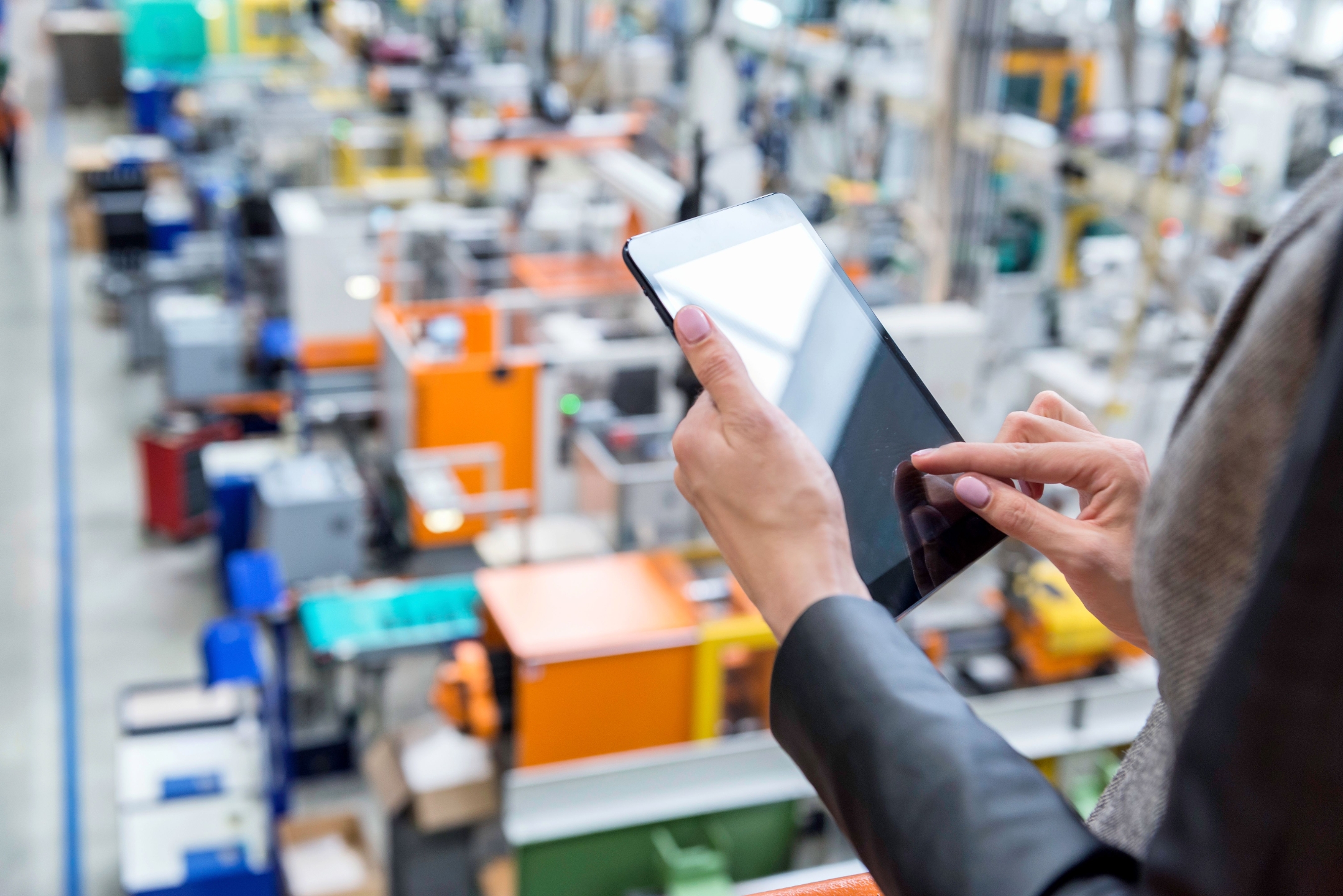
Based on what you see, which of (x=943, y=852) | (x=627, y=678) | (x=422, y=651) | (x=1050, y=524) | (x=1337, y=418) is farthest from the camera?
(x=422, y=651)

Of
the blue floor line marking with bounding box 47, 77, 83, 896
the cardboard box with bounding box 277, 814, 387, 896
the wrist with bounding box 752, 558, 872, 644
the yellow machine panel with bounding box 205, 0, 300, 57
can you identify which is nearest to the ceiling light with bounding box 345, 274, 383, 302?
the blue floor line marking with bounding box 47, 77, 83, 896

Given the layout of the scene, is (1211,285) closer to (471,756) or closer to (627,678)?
(627,678)

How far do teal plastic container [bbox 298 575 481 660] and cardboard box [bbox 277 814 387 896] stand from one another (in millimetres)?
630

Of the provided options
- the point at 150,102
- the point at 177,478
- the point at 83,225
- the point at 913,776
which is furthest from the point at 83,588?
the point at 150,102

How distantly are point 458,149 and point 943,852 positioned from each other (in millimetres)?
7365

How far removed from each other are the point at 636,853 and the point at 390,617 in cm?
207

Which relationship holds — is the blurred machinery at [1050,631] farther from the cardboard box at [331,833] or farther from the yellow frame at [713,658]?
the cardboard box at [331,833]

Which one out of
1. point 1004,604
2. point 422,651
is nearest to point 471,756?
point 422,651

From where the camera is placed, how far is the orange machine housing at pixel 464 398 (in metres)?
7.73

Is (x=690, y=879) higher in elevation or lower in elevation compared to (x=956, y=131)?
lower

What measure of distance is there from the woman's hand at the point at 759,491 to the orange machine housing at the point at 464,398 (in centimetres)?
693

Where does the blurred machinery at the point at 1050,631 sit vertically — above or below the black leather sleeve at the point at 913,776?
below

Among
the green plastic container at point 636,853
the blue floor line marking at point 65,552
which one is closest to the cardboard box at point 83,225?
the blue floor line marking at point 65,552

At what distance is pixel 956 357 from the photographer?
19.1ft
